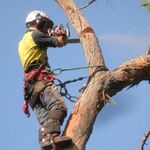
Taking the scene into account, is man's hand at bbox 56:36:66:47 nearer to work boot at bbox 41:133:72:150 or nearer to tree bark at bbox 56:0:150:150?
tree bark at bbox 56:0:150:150

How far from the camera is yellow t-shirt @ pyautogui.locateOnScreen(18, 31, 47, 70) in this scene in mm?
5965

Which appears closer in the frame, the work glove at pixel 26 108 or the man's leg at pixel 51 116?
the man's leg at pixel 51 116

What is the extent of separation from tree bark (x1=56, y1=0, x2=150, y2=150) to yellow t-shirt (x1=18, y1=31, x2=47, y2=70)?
53 cm

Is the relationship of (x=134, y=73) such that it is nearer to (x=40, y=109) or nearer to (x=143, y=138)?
(x=143, y=138)

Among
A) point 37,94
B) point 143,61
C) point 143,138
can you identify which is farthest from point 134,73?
point 37,94

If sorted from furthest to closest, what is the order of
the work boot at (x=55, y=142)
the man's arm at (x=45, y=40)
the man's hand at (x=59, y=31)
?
the man's hand at (x=59, y=31)
the man's arm at (x=45, y=40)
the work boot at (x=55, y=142)

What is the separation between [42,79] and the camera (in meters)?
5.76

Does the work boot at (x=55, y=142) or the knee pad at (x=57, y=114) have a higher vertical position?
the knee pad at (x=57, y=114)

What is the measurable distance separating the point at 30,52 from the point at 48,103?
741 millimetres

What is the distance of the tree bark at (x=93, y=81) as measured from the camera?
5438 millimetres

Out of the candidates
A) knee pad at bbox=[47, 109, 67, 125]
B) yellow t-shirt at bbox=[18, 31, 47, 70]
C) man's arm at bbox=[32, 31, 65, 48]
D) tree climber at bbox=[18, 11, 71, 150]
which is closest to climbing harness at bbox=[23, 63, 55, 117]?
tree climber at bbox=[18, 11, 71, 150]

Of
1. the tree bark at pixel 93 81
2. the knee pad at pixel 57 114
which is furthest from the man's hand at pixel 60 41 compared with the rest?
the knee pad at pixel 57 114

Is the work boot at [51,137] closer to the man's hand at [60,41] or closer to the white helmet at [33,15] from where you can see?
the man's hand at [60,41]

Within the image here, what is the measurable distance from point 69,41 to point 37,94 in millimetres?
928
